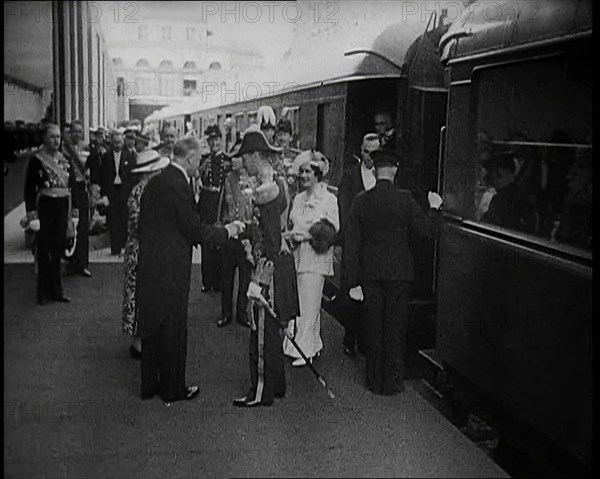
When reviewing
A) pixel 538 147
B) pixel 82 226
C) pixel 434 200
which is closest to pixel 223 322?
pixel 82 226

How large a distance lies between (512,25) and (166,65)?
1105 millimetres

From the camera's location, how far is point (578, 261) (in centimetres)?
216

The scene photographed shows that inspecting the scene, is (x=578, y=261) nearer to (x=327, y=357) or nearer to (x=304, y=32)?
(x=327, y=357)

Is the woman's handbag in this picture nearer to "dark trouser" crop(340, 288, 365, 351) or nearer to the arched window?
"dark trouser" crop(340, 288, 365, 351)

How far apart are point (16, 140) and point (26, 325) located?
61 centimetres

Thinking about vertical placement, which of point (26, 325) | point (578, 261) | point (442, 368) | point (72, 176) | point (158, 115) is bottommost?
point (442, 368)

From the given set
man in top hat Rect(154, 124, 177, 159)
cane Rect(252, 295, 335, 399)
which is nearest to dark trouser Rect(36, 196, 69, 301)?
man in top hat Rect(154, 124, 177, 159)

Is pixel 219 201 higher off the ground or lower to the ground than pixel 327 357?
higher

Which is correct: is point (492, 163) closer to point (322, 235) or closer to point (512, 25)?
point (512, 25)

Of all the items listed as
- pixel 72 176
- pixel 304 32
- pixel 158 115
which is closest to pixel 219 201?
pixel 158 115

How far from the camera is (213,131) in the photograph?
2.28 metres

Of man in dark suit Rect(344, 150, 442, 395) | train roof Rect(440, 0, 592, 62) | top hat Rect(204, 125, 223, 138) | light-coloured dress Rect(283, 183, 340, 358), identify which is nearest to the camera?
train roof Rect(440, 0, 592, 62)

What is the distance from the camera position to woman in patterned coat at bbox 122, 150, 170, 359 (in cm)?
237

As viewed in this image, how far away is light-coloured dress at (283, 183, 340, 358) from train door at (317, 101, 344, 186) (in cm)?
8
